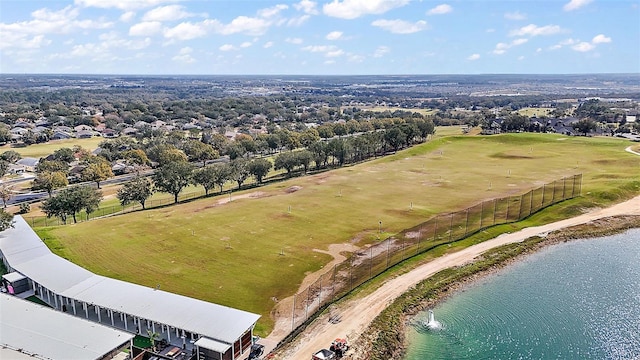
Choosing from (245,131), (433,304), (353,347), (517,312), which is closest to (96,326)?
(353,347)

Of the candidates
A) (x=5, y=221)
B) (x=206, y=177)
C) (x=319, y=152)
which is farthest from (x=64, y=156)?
(x=5, y=221)

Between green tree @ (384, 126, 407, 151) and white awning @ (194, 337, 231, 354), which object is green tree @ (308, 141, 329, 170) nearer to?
green tree @ (384, 126, 407, 151)

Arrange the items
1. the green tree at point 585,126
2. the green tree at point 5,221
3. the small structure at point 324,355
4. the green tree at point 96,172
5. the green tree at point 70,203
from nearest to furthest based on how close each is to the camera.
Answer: the small structure at point 324,355
the green tree at point 5,221
the green tree at point 70,203
the green tree at point 96,172
the green tree at point 585,126

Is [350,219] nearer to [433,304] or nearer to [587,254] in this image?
[433,304]

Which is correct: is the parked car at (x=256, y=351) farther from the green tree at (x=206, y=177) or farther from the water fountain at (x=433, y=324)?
the green tree at (x=206, y=177)

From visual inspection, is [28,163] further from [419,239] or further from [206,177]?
[419,239]

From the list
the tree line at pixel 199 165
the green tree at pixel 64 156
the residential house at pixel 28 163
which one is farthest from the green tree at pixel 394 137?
the residential house at pixel 28 163

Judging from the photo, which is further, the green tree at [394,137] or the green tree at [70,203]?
the green tree at [394,137]

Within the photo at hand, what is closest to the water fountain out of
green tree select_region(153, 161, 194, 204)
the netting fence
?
the netting fence
